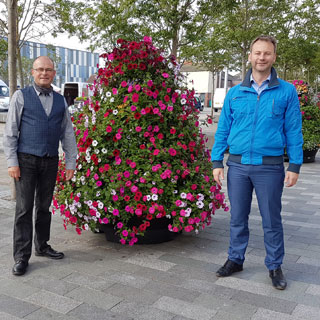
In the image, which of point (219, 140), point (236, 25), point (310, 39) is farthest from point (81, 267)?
point (310, 39)

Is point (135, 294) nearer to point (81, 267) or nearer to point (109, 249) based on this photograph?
point (81, 267)

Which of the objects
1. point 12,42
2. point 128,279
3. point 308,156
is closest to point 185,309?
point 128,279

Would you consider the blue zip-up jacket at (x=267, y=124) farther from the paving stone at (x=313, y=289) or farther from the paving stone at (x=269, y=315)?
the paving stone at (x=269, y=315)

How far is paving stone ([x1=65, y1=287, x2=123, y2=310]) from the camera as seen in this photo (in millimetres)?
3059

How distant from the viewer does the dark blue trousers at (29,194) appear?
3.61 m

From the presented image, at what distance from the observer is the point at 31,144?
3.57 m

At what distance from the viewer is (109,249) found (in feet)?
14.0

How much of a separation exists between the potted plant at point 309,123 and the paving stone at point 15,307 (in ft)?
30.1

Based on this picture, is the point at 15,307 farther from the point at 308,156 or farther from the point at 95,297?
the point at 308,156

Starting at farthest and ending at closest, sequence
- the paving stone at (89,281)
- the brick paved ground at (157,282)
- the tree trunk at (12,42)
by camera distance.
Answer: the tree trunk at (12,42), the paving stone at (89,281), the brick paved ground at (157,282)

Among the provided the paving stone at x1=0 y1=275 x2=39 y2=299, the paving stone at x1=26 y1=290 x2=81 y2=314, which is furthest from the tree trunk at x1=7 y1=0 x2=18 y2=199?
the paving stone at x1=26 y1=290 x2=81 y2=314

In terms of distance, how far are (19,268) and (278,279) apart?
220 cm

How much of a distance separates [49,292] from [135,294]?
0.67 m

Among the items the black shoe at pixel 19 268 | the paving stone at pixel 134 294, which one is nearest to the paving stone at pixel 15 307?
the black shoe at pixel 19 268
